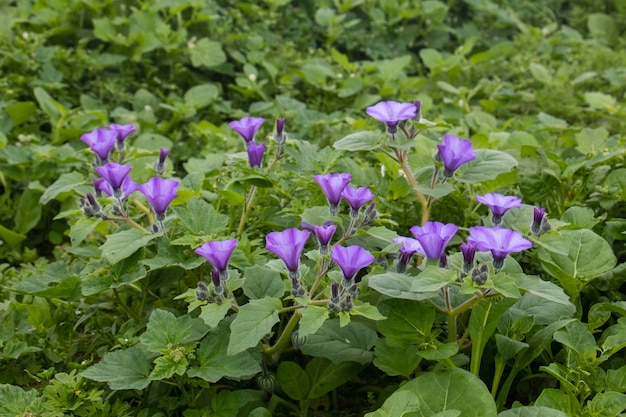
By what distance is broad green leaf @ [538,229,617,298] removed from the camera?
1920 millimetres

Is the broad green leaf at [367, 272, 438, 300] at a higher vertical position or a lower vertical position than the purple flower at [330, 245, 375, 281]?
lower

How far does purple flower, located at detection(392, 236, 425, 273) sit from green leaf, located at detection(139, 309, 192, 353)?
582 mm

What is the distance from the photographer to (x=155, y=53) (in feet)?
14.1

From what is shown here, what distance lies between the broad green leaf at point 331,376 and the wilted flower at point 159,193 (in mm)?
654

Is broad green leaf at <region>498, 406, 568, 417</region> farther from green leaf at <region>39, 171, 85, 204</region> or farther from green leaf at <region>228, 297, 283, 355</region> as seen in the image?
green leaf at <region>39, 171, 85, 204</region>

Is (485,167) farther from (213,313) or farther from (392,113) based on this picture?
(213,313)

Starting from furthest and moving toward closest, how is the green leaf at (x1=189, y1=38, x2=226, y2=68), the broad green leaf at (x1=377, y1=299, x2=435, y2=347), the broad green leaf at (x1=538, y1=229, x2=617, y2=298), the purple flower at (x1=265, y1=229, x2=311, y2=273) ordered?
the green leaf at (x1=189, y1=38, x2=226, y2=68), the broad green leaf at (x1=538, y1=229, x2=617, y2=298), the broad green leaf at (x1=377, y1=299, x2=435, y2=347), the purple flower at (x1=265, y1=229, x2=311, y2=273)

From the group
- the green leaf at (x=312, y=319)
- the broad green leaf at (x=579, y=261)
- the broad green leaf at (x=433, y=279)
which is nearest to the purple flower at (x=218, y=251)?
the green leaf at (x=312, y=319)

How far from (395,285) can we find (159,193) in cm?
72

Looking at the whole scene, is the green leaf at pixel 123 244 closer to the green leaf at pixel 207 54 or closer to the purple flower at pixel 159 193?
the purple flower at pixel 159 193

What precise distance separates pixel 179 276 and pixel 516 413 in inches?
41.4

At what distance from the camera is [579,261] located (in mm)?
1940

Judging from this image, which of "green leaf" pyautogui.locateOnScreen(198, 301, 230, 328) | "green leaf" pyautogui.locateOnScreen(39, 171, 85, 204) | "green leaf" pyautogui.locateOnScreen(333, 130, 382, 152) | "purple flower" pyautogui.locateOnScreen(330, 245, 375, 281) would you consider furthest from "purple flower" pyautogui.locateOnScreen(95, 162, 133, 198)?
"purple flower" pyautogui.locateOnScreen(330, 245, 375, 281)

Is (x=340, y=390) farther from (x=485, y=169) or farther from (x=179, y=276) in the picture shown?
(x=485, y=169)
